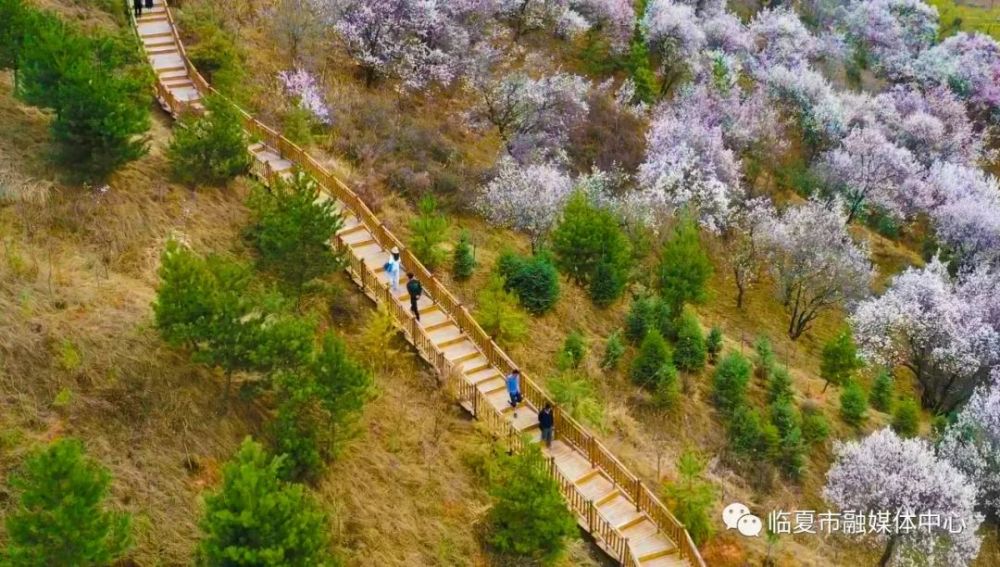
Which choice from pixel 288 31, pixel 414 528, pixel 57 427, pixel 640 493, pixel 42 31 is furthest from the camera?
pixel 288 31

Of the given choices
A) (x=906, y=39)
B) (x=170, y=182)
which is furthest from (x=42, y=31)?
(x=906, y=39)

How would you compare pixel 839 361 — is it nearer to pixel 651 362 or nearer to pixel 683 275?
pixel 683 275

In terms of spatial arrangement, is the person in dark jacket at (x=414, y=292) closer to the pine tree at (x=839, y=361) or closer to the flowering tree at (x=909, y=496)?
the flowering tree at (x=909, y=496)

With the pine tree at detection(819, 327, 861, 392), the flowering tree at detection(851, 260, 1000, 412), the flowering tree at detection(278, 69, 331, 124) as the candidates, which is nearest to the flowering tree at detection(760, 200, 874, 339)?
the flowering tree at detection(851, 260, 1000, 412)

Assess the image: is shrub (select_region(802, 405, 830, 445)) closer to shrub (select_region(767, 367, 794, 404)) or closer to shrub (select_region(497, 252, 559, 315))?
shrub (select_region(767, 367, 794, 404))

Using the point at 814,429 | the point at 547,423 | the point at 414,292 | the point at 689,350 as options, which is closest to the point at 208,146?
the point at 414,292

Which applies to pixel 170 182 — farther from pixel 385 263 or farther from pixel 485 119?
pixel 485 119

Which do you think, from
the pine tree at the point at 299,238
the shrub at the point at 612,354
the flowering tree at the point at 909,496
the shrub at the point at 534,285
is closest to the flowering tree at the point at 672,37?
the shrub at the point at 534,285
